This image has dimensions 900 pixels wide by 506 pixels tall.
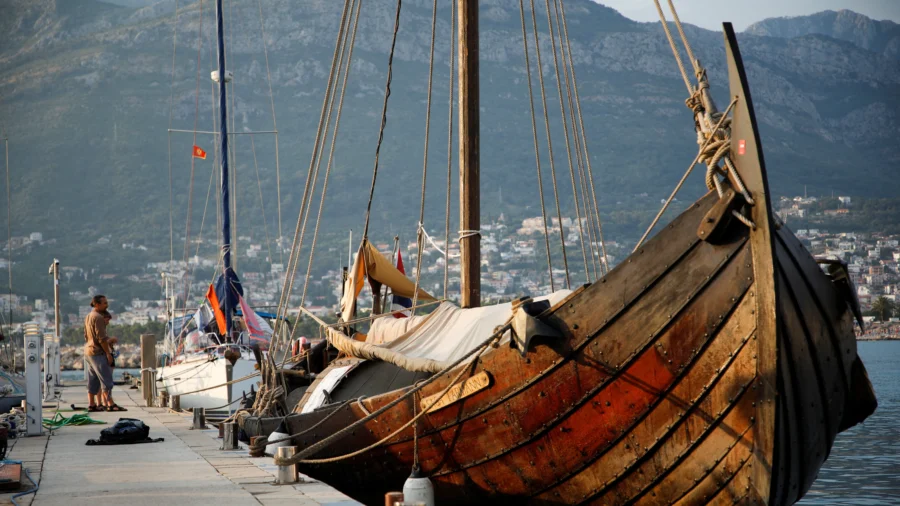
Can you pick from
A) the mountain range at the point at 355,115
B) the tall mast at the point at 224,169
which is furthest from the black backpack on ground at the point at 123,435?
the mountain range at the point at 355,115

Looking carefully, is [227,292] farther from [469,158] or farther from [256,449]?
[469,158]

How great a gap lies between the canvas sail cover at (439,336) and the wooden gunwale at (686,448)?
1.26m

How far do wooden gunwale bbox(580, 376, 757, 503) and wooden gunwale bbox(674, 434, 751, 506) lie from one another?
176 millimetres

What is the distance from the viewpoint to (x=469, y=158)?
1026 cm

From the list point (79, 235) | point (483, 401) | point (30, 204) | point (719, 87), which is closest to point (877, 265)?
point (719, 87)

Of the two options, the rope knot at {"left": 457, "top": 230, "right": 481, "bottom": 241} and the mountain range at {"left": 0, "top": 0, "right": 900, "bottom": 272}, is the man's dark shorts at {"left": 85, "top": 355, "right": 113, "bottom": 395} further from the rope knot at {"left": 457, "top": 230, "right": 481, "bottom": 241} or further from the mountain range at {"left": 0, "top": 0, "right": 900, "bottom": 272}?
the mountain range at {"left": 0, "top": 0, "right": 900, "bottom": 272}

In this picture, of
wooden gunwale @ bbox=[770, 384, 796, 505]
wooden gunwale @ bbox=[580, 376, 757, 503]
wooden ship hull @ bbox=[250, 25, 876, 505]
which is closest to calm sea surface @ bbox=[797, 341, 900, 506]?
wooden ship hull @ bbox=[250, 25, 876, 505]

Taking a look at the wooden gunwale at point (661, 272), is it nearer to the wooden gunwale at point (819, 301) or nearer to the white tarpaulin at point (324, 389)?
the wooden gunwale at point (819, 301)

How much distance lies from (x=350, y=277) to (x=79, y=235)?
97.8m

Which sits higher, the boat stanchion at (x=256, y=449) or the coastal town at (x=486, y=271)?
the boat stanchion at (x=256, y=449)

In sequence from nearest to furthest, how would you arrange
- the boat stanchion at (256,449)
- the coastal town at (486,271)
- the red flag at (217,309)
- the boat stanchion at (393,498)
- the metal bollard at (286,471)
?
1. the boat stanchion at (393,498)
2. the metal bollard at (286,471)
3. the boat stanchion at (256,449)
4. the red flag at (217,309)
5. the coastal town at (486,271)

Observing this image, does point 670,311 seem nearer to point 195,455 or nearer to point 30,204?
point 195,455

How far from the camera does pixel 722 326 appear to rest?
6.40 m

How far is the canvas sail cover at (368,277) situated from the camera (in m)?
12.8
